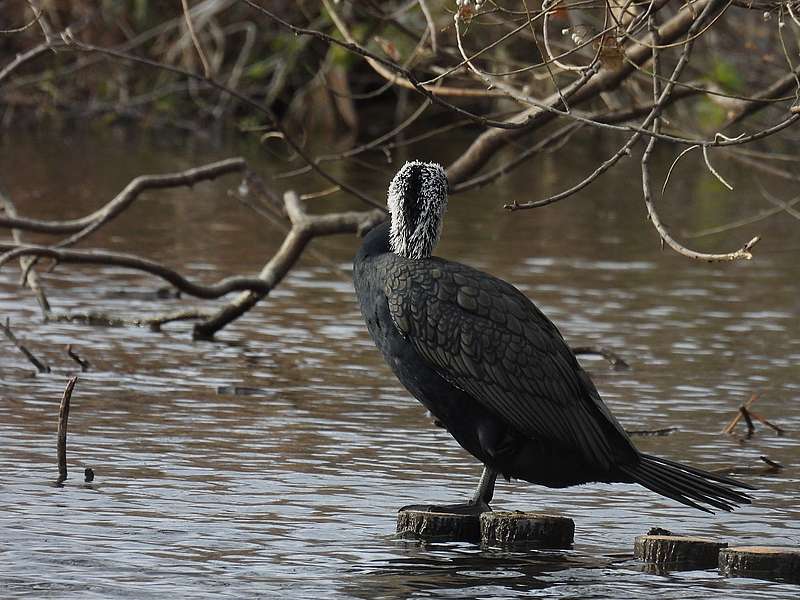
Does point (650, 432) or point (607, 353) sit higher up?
point (607, 353)

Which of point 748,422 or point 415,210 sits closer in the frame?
point 415,210

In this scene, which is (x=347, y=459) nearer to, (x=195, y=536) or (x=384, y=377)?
(x=195, y=536)

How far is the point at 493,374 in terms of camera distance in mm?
6492

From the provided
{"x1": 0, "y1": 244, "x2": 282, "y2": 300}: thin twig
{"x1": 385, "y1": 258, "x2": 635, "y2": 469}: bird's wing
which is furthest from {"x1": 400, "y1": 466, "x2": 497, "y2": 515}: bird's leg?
{"x1": 0, "y1": 244, "x2": 282, "y2": 300}: thin twig

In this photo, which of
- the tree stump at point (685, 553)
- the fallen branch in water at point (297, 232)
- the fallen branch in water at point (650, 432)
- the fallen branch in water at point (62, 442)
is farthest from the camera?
the fallen branch in water at point (297, 232)

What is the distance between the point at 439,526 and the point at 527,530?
1.06ft

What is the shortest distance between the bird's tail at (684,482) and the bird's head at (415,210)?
1.13 metres

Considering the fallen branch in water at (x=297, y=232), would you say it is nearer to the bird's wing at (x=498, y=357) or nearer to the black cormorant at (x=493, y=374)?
A: the black cormorant at (x=493, y=374)

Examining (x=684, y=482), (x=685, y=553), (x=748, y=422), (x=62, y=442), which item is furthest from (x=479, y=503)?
(x=748, y=422)

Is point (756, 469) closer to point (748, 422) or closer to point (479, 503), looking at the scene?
point (748, 422)

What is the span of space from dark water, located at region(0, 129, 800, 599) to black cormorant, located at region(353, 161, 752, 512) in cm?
32

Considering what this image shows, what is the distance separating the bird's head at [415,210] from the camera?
6.74m

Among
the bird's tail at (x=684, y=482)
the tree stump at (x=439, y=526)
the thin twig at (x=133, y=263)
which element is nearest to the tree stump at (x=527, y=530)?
the tree stump at (x=439, y=526)

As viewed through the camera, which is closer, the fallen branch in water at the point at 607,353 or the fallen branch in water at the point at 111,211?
the fallen branch in water at the point at 607,353
